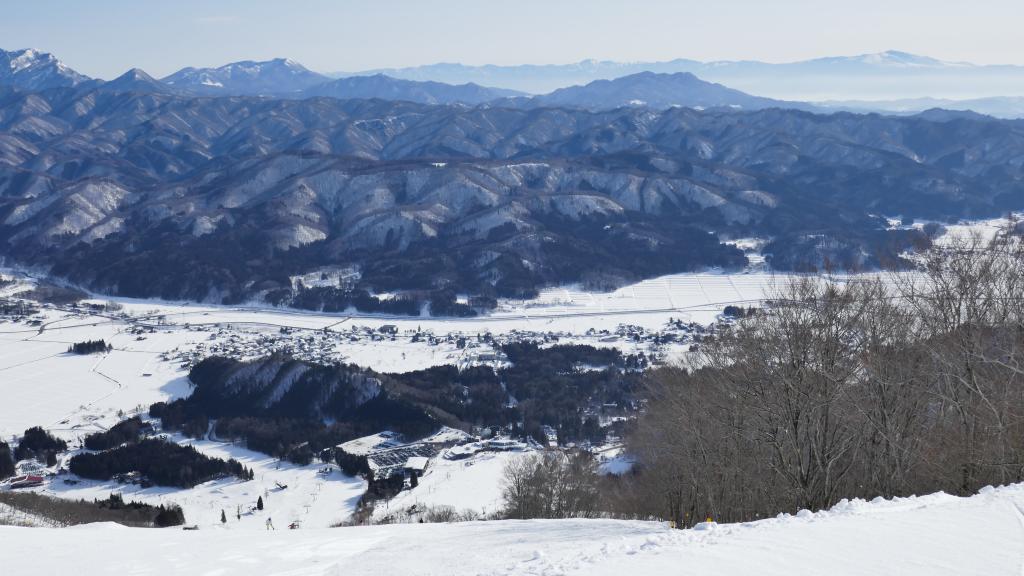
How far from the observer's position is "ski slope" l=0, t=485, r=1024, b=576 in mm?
12602

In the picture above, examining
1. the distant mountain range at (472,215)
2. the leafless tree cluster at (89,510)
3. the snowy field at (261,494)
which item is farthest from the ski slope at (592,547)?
the distant mountain range at (472,215)

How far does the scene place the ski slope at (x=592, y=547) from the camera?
12.6 m

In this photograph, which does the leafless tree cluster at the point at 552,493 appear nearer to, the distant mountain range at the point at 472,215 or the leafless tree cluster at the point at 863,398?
the leafless tree cluster at the point at 863,398

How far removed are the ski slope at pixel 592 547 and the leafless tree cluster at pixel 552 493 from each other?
30.0 feet

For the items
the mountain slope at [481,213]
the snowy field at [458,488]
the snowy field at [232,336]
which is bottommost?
the snowy field at [458,488]

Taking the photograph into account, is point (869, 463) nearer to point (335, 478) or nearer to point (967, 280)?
point (967, 280)

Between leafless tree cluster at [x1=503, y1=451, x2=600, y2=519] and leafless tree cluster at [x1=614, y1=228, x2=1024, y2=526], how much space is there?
564cm

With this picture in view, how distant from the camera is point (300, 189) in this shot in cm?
14412

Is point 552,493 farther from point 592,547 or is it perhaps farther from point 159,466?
point 159,466

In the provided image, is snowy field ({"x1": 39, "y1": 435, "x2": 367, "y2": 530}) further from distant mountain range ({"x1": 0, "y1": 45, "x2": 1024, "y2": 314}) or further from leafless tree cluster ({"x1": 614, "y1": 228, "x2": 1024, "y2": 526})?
distant mountain range ({"x1": 0, "y1": 45, "x2": 1024, "y2": 314})

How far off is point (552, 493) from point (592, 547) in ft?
52.1

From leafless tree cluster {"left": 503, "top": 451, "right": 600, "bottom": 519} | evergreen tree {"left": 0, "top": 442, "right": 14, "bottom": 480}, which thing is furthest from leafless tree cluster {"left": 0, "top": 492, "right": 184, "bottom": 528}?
leafless tree cluster {"left": 503, "top": 451, "right": 600, "bottom": 519}

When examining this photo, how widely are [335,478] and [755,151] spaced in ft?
531

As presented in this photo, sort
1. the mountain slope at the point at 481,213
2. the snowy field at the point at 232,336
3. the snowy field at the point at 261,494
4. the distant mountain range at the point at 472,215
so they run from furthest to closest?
the mountain slope at the point at 481,213
the distant mountain range at the point at 472,215
the snowy field at the point at 232,336
the snowy field at the point at 261,494
